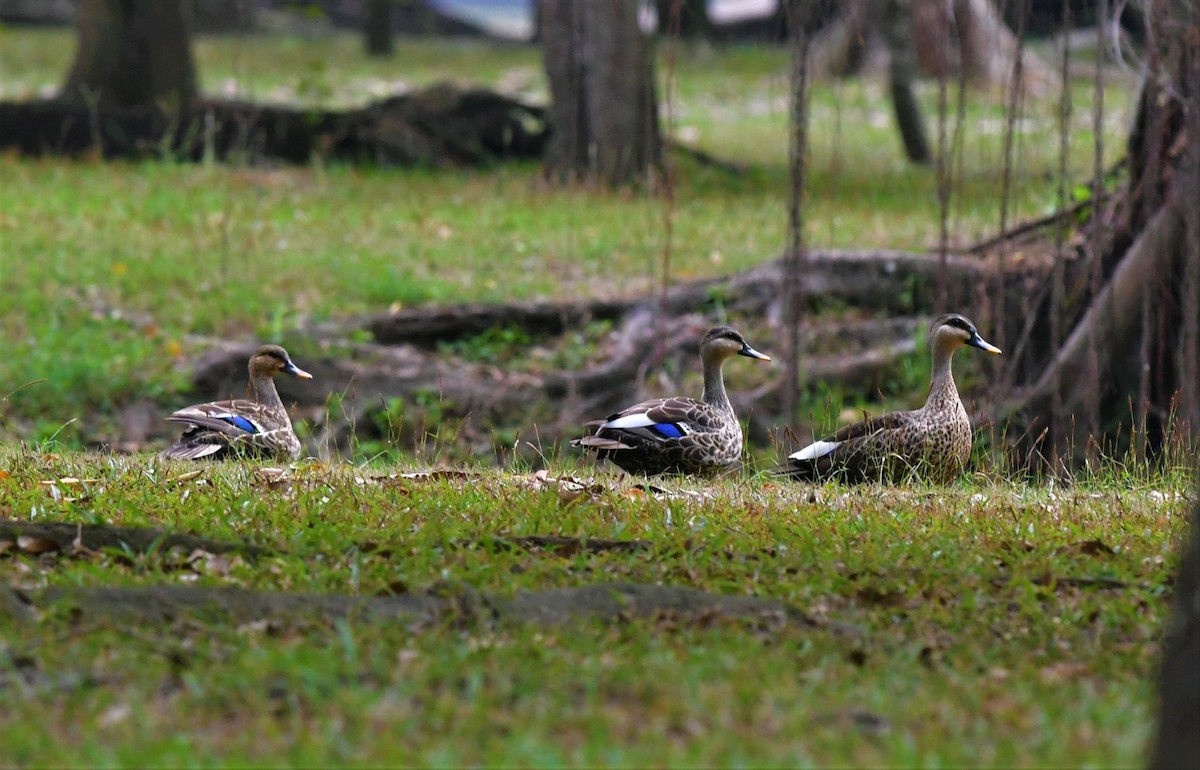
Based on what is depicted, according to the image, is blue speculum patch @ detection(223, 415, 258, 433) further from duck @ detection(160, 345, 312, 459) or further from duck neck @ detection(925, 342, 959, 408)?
duck neck @ detection(925, 342, 959, 408)

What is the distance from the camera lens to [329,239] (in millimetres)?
17016

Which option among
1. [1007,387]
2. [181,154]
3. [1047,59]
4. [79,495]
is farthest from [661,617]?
[1047,59]

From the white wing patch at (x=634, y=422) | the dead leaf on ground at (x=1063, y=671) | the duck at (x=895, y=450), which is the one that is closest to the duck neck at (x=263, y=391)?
the white wing patch at (x=634, y=422)

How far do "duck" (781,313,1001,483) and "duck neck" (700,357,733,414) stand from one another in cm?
56

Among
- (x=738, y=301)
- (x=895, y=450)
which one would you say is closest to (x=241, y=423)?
(x=895, y=450)

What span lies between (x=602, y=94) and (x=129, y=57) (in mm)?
6895

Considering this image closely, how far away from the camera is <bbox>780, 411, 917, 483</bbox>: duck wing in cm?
875

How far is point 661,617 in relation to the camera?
5.67 metres

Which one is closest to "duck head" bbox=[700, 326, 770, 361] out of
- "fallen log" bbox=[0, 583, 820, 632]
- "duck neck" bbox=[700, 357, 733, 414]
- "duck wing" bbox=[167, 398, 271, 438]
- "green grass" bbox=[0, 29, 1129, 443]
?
"duck neck" bbox=[700, 357, 733, 414]

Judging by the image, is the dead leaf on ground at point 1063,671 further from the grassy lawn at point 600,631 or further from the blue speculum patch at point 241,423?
the blue speculum patch at point 241,423

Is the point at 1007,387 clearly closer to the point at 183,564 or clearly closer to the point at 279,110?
the point at 183,564

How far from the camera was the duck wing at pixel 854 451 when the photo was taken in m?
8.75

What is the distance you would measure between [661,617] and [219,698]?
1580 mm

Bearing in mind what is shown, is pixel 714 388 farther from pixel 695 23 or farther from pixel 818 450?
pixel 695 23
